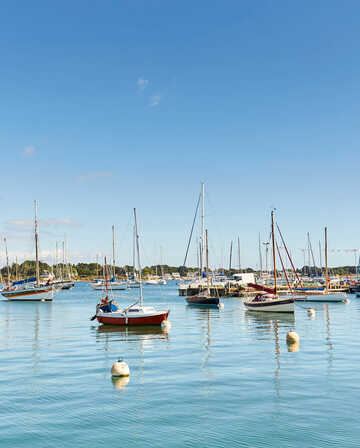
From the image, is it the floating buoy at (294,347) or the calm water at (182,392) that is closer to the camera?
the calm water at (182,392)

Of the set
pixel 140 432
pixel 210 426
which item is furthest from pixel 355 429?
pixel 140 432

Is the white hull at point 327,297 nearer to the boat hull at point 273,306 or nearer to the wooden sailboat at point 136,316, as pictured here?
the boat hull at point 273,306

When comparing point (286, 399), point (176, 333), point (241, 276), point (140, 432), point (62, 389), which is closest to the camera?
point (140, 432)

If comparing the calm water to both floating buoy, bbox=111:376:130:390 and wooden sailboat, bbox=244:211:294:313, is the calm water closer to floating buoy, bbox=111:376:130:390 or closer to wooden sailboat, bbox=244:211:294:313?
floating buoy, bbox=111:376:130:390

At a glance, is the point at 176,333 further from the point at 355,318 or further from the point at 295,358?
the point at 355,318

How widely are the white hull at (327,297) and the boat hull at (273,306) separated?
25.6 meters

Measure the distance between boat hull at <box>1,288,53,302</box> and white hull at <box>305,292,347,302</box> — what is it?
5380 centimetres

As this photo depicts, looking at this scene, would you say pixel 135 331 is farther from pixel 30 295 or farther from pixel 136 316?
pixel 30 295

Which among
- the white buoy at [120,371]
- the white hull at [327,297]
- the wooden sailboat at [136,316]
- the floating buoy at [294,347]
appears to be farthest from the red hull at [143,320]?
the white hull at [327,297]

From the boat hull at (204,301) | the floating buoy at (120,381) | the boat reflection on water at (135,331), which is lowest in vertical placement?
the boat hull at (204,301)

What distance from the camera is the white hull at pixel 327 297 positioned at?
273ft

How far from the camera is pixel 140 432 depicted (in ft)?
50.3

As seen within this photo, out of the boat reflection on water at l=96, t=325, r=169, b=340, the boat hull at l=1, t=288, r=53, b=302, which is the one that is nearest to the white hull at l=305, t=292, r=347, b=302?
the boat reflection on water at l=96, t=325, r=169, b=340

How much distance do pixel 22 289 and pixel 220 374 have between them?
8338cm
